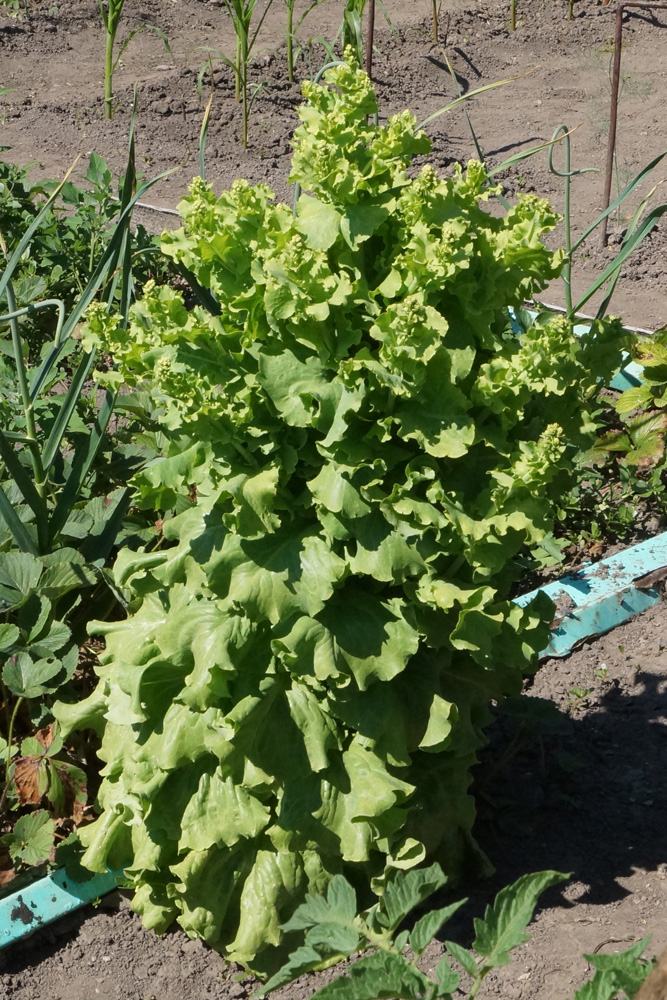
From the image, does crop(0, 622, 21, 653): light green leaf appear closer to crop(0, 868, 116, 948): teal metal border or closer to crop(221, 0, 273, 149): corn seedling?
crop(0, 868, 116, 948): teal metal border

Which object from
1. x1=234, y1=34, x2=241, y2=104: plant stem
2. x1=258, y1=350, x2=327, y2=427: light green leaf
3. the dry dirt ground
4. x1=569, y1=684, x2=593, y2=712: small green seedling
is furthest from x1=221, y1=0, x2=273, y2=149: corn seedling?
x1=258, y1=350, x2=327, y2=427: light green leaf

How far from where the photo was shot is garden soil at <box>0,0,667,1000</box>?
2395mm

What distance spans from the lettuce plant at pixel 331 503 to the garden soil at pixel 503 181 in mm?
346

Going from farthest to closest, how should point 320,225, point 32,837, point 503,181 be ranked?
1. point 503,181
2. point 32,837
3. point 320,225

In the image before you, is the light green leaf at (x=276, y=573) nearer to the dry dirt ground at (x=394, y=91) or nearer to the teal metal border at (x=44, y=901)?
the teal metal border at (x=44, y=901)

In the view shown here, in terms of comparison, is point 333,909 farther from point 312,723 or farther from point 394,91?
point 394,91

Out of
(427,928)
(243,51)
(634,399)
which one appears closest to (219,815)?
(427,928)

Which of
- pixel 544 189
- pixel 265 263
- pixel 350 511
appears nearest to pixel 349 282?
pixel 265 263

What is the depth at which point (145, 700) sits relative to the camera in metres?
2.16

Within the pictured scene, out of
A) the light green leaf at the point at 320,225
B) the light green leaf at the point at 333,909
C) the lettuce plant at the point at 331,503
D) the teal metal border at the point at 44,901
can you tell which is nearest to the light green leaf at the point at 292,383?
the lettuce plant at the point at 331,503

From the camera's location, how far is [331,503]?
74.4 inches

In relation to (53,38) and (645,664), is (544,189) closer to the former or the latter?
(645,664)

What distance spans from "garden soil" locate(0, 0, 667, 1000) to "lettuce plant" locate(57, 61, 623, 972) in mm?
346

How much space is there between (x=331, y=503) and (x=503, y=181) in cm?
484
